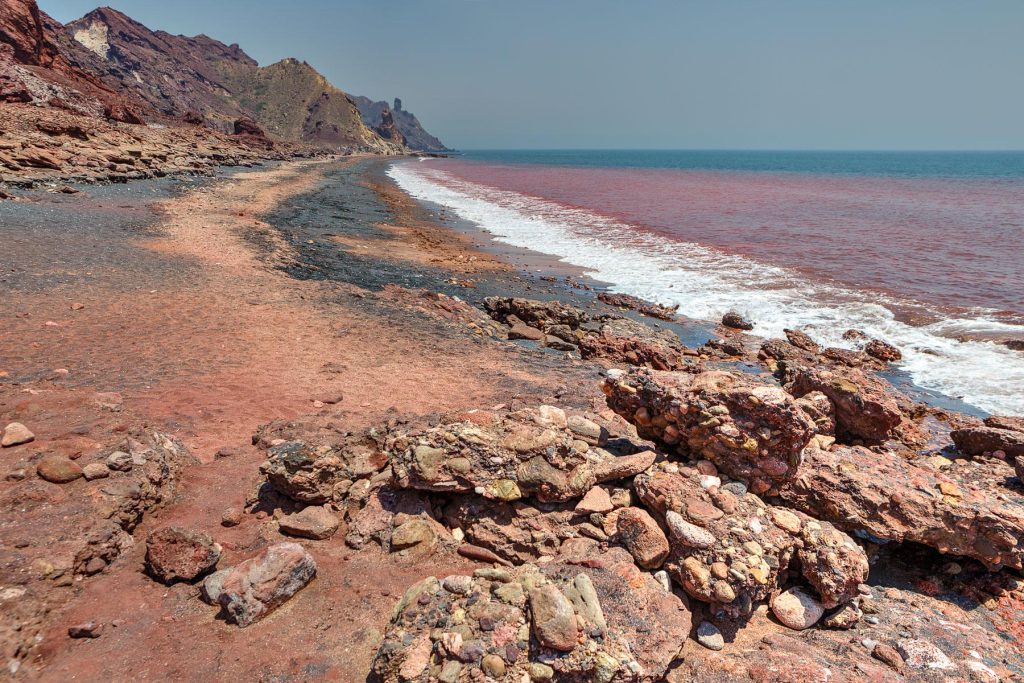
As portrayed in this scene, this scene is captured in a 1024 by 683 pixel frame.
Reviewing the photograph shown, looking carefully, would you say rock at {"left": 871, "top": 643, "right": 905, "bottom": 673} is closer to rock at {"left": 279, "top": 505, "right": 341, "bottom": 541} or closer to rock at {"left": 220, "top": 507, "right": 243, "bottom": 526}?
rock at {"left": 279, "top": 505, "right": 341, "bottom": 541}

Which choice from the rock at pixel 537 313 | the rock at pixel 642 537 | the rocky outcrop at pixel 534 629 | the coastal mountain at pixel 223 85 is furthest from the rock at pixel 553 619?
the coastal mountain at pixel 223 85

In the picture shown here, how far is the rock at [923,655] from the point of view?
3469 mm

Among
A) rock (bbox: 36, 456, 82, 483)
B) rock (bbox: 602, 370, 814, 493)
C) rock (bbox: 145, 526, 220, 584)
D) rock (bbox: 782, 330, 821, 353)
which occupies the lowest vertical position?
rock (bbox: 782, 330, 821, 353)

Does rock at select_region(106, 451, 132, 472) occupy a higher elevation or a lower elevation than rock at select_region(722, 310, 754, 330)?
higher

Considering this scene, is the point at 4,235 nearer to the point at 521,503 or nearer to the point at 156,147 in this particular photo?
the point at 521,503

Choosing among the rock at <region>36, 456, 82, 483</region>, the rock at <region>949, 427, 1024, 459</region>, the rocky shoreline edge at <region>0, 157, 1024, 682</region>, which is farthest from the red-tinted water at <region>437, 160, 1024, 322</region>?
the rock at <region>36, 456, 82, 483</region>

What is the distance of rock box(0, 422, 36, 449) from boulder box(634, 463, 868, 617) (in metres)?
6.11

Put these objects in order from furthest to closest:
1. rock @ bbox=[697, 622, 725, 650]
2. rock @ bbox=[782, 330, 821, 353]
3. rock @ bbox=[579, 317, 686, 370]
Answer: rock @ bbox=[782, 330, 821, 353], rock @ bbox=[579, 317, 686, 370], rock @ bbox=[697, 622, 725, 650]

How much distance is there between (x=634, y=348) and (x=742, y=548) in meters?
6.89

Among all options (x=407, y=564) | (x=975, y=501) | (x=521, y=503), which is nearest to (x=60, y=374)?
(x=407, y=564)

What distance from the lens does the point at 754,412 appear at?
15.1 ft

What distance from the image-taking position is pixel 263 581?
370 cm

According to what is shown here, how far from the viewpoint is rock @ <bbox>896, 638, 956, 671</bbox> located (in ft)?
11.4

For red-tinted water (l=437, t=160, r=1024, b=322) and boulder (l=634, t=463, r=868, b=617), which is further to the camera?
red-tinted water (l=437, t=160, r=1024, b=322)
